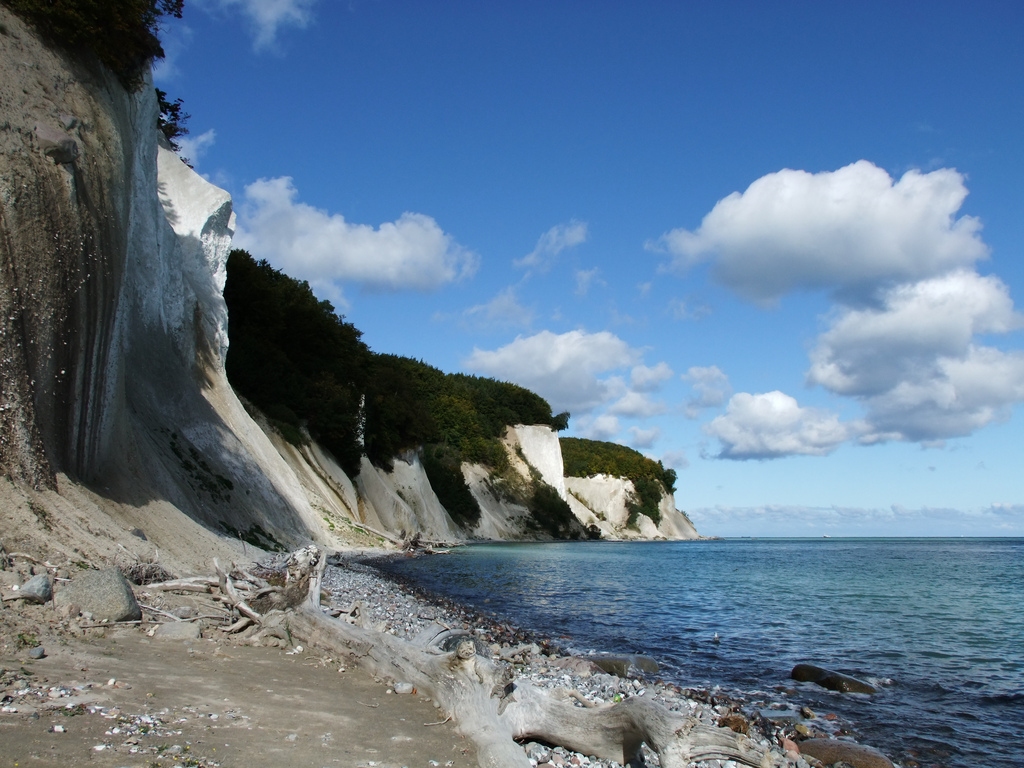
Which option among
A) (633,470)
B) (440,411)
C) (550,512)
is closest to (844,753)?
(440,411)

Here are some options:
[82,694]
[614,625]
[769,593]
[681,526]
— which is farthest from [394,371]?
[681,526]

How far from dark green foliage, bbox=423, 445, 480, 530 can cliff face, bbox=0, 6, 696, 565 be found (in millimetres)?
40636

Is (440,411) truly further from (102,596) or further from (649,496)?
(102,596)

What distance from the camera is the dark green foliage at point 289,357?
35.2 meters

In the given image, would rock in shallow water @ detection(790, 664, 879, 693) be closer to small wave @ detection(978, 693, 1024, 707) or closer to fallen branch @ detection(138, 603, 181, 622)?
small wave @ detection(978, 693, 1024, 707)

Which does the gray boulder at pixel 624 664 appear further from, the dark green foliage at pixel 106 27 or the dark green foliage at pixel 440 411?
the dark green foliage at pixel 440 411

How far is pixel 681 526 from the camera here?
139 m

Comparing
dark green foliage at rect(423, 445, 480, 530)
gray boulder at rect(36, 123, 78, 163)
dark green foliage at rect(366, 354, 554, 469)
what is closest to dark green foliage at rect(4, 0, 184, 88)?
gray boulder at rect(36, 123, 78, 163)

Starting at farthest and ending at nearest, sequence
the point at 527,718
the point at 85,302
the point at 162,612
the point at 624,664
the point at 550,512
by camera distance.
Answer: the point at 550,512 < the point at 85,302 < the point at 624,664 < the point at 162,612 < the point at 527,718

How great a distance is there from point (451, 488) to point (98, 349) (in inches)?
2178

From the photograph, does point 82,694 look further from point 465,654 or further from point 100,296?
point 100,296

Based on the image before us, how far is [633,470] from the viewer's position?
4668 inches

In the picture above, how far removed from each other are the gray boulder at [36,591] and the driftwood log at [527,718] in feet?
11.8

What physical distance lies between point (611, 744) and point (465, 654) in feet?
5.05
